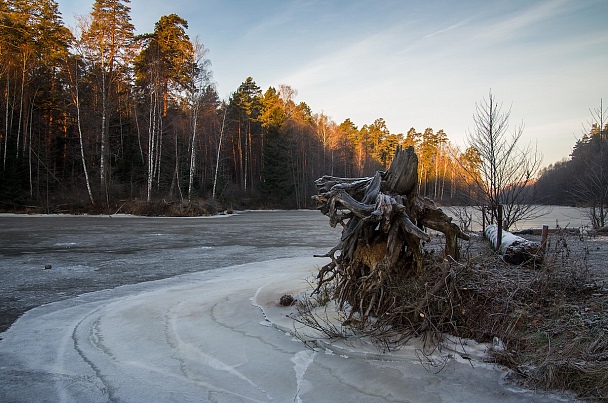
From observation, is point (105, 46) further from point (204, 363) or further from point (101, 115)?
point (204, 363)

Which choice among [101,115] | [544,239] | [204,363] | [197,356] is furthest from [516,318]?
[101,115]

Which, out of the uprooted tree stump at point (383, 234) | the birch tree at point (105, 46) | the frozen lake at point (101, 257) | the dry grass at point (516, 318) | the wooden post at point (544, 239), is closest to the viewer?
the dry grass at point (516, 318)

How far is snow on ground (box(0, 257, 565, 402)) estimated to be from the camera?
333 cm

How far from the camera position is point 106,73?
30766 mm

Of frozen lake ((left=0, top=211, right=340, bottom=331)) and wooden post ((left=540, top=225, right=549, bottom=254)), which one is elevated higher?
wooden post ((left=540, top=225, right=549, bottom=254))

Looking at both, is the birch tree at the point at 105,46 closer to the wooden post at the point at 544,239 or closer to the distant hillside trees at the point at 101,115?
the distant hillside trees at the point at 101,115

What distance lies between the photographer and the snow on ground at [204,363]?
333 centimetres

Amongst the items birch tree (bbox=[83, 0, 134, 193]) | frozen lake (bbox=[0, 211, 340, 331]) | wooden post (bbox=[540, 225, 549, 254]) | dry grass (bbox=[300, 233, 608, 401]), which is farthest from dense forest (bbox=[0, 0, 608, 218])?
dry grass (bbox=[300, 233, 608, 401])

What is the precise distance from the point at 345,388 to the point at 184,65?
35489mm

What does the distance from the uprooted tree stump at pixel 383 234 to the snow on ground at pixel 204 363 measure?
29.9 inches

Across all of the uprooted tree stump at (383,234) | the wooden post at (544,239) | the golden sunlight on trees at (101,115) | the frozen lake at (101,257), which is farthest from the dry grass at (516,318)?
the golden sunlight on trees at (101,115)

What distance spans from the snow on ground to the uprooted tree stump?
0.76 meters

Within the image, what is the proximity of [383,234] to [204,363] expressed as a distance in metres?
2.68

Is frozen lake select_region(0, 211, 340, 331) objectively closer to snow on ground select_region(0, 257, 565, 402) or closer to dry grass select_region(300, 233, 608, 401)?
snow on ground select_region(0, 257, 565, 402)
